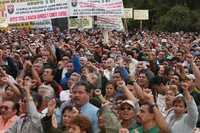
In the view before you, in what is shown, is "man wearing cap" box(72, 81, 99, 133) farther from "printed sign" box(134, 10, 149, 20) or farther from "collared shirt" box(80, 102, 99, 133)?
"printed sign" box(134, 10, 149, 20)

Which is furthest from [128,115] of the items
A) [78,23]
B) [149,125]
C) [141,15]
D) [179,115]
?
[141,15]

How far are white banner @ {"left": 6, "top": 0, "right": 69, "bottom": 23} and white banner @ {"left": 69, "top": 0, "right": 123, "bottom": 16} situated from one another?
393 mm

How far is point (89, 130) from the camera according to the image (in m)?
6.38

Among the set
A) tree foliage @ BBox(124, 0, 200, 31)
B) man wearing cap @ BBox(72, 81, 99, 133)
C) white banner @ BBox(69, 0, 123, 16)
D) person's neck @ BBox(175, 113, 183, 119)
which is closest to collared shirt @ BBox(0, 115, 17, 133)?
man wearing cap @ BBox(72, 81, 99, 133)

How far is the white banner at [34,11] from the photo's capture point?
16.8m

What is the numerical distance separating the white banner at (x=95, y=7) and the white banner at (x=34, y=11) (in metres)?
0.39

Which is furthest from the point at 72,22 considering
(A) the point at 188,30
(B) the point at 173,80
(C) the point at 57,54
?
(A) the point at 188,30

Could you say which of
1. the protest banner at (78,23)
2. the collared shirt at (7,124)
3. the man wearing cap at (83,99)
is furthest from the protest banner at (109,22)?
the collared shirt at (7,124)

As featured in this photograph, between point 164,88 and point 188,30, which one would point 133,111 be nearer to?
point 164,88

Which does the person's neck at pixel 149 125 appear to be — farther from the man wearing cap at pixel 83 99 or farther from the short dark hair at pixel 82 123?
the man wearing cap at pixel 83 99

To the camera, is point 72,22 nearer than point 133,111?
No

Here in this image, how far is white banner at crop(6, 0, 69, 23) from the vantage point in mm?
16812

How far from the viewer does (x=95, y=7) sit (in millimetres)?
18172

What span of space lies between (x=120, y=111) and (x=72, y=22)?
645 inches
